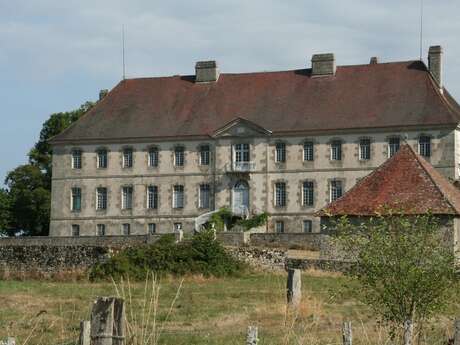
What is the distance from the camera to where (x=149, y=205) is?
173 ft

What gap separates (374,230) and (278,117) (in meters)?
38.4

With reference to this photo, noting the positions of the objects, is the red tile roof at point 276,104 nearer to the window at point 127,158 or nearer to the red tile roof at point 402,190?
the window at point 127,158

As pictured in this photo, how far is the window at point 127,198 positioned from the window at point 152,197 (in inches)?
36.9

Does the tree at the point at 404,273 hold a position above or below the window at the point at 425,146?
below

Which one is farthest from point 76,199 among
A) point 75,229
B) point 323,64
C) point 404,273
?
point 404,273

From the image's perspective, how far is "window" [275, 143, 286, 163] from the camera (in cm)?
5078

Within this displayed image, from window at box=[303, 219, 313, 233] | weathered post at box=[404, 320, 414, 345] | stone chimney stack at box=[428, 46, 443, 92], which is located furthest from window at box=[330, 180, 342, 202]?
weathered post at box=[404, 320, 414, 345]

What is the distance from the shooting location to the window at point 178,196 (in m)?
52.2

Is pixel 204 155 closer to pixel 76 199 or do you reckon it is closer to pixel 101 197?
pixel 101 197

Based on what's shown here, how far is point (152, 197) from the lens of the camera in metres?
52.8

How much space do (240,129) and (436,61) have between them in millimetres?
9962

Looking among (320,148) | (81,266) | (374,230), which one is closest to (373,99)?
(320,148)

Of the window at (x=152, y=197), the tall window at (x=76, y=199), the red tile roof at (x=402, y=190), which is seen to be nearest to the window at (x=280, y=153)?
the window at (x=152, y=197)

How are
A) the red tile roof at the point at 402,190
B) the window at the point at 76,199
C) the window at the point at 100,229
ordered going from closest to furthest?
the red tile roof at the point at 402,190
the window at the point at 100,229
the window at the point at 76,199
